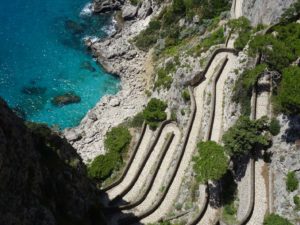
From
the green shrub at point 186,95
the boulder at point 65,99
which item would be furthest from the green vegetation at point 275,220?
the boulder at point 65,99

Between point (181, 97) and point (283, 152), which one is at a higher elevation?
point (181, 97)

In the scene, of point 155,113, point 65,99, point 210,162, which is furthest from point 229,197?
point 65,99

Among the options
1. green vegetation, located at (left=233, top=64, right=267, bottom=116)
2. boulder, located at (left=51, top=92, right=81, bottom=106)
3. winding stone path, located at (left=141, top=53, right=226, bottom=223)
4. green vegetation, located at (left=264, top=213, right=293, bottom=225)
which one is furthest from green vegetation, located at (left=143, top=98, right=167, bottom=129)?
green vegetation, located at (left=264, top=213, right=293, bottom=225)

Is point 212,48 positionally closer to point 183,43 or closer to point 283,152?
point 183,43

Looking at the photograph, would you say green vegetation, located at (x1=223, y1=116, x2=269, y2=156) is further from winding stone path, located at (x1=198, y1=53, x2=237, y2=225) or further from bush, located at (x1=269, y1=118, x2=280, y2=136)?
winding stone path, located at (x1=198, y1=53, x2=237, y2=225)

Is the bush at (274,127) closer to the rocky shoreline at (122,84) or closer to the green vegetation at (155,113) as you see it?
the green vegetation at (155,113)

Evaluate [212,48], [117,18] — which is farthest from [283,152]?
[117,18]

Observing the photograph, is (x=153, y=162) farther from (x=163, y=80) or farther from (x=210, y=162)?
(x=163, y=80)
